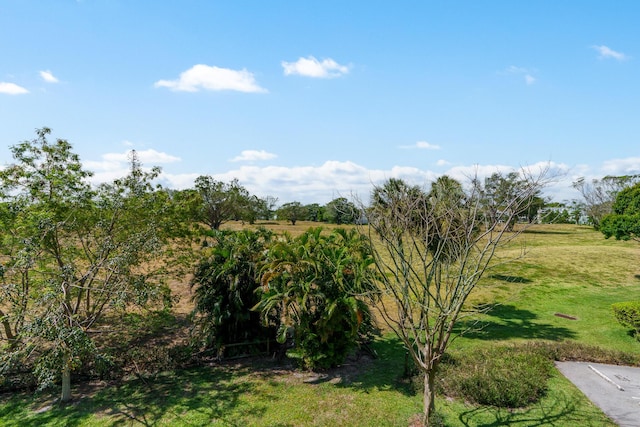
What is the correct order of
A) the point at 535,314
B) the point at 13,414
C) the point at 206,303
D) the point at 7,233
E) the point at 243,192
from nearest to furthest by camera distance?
the point at 13,414 < the point at 7,233 < the point at 206,303 < the point at 535,314 < the point at 243,192

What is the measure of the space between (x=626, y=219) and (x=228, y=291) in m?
23.9

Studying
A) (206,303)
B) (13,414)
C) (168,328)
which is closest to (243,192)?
(168,328)

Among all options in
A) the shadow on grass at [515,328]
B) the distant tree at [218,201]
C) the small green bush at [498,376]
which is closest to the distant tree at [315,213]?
the distant tree at [218,201]

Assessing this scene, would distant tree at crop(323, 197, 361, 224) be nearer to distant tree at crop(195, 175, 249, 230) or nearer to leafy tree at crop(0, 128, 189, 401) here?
leafy tree at crop(0, 128, 189, 401)

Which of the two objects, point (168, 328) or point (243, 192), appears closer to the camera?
point (168, 328)

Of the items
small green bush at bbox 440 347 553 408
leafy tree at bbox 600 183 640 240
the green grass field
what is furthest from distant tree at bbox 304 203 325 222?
small green bush at bbox 440 347 553 408

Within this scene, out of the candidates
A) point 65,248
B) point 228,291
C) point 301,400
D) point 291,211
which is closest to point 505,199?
point 301,400

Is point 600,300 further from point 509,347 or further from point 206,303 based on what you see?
point 206,303

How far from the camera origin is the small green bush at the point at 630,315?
12.4 m

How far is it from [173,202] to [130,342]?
5.04 meters

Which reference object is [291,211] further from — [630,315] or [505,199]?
[505,199]

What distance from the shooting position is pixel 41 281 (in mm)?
8859

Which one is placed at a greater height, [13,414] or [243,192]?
[243,192]

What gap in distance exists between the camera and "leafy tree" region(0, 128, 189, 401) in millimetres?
7188
